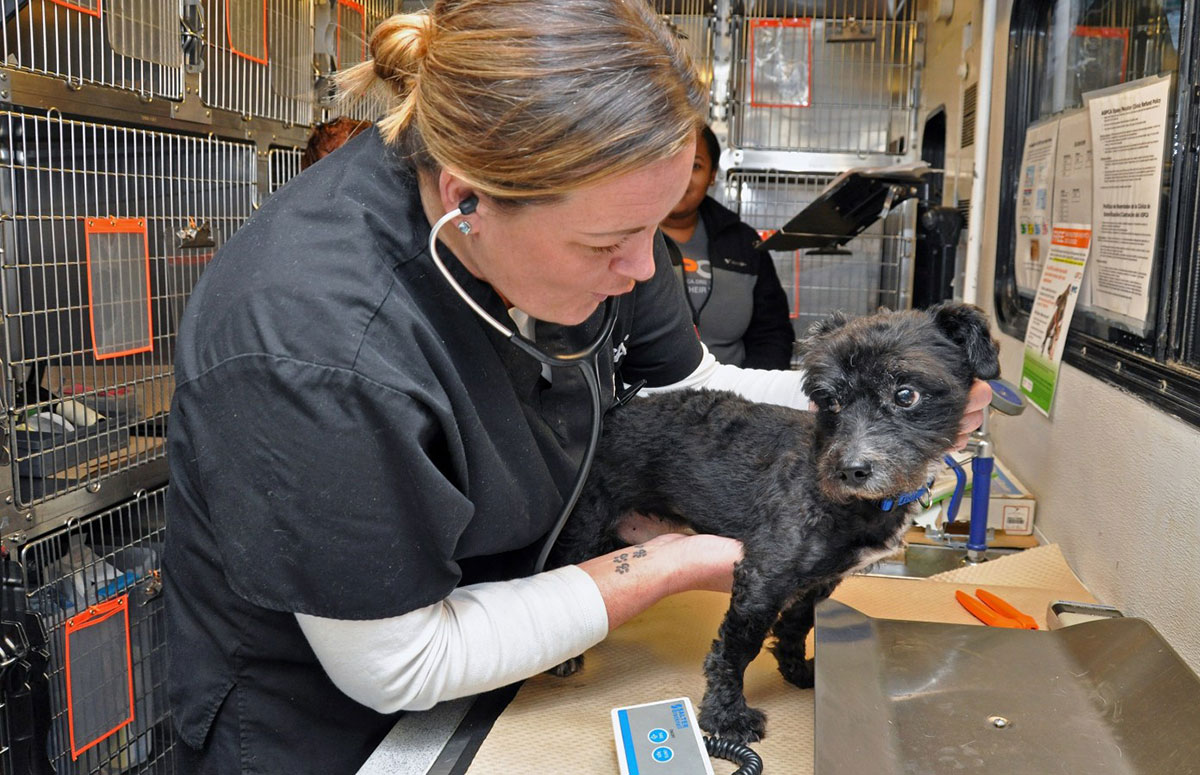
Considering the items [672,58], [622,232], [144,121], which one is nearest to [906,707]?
[622,232]

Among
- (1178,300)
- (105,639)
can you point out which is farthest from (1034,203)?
(105,639)

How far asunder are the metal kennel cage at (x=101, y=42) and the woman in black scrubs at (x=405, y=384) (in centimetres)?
94

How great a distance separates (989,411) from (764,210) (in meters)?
1.88

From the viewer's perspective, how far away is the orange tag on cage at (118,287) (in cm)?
188

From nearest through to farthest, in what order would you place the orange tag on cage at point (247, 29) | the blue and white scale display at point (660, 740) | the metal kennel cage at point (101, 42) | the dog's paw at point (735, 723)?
1. the blue and white scale display at point (660, 740)
2. the dog's paw at point (735, 723)
3. the metal kennel cage at point (101, 42)
4. the orange tag on cage at point (247, 29)

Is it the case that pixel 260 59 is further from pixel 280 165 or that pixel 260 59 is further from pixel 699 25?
pixel 699 25

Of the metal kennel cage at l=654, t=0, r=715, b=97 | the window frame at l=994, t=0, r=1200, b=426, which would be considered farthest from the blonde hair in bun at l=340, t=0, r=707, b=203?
the metal kennel cage at l=654, t=0, r=715, b=97

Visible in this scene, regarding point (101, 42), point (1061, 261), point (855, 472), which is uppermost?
point (101, 42)

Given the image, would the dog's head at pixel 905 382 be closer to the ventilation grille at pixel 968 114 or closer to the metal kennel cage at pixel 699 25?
the ventilation grille at pixel 968 114

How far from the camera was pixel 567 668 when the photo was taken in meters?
1.26

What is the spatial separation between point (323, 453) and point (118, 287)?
1.30 meters

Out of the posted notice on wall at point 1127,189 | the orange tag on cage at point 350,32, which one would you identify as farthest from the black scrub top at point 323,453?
the orange tag on cage at point 350,32

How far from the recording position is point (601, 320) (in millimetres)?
1269

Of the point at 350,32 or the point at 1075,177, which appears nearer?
the point at 1075,177
